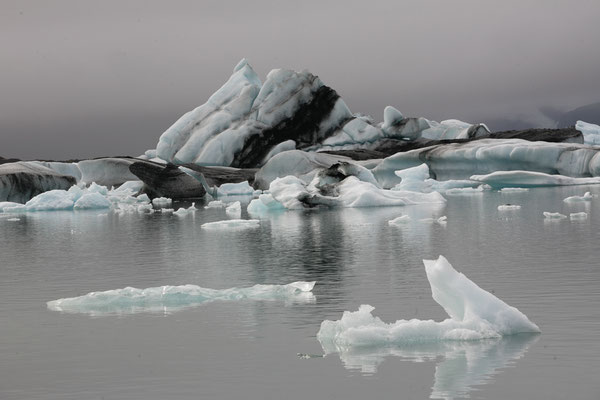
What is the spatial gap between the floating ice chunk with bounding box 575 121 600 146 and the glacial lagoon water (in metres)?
43.4

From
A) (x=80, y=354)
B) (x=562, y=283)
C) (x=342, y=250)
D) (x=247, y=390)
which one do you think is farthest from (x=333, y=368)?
(x=342, y=250)

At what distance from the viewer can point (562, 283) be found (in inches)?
423

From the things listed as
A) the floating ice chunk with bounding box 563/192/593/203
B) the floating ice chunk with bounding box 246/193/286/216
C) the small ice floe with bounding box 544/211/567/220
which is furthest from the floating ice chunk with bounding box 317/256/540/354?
the floating ice chunk with bounding box 246/193/286/216

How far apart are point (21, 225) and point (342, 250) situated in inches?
657

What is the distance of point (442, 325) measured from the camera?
300 inches

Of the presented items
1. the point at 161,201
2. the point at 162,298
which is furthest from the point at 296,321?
the point at 161,201

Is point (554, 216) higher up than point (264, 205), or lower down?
lower down

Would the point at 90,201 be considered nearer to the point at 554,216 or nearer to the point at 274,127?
the point at 554,216

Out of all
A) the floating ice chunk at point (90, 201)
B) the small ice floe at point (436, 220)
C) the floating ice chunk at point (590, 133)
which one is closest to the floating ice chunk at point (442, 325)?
the small ice floe at point (436, 220)

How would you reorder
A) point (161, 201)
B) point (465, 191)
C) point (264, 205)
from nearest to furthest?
point (264, 205), point (465, 191), point (161, 201)

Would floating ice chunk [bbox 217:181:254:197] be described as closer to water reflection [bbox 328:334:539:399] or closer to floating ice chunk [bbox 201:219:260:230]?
floating ice chunk [bbox 201:219:260:230]

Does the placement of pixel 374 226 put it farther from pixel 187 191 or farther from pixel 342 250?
pixel 187 191

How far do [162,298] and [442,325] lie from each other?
3.90 metres

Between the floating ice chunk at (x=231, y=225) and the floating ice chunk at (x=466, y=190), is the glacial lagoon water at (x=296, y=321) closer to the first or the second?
the floating ice chunk at (x=231, y=225)
